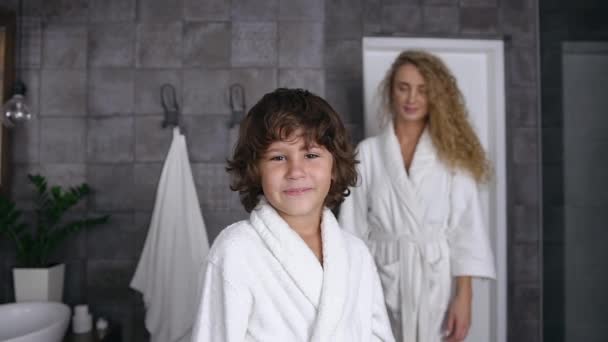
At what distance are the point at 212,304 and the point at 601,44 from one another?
1.17m

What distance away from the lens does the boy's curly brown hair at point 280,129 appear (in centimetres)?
92

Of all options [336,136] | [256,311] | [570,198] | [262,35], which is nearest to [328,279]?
[256,311]

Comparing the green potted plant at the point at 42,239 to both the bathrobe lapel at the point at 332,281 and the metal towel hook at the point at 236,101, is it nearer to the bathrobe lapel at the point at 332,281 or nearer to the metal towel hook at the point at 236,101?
the metal towel hook at the point at 236,101

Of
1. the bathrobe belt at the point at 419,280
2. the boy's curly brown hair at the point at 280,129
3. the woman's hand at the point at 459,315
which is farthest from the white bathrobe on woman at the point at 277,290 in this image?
the woman's hand at the point at 459,315

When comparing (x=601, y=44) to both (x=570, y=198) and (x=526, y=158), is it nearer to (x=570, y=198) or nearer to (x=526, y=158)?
(x=570, y=198)

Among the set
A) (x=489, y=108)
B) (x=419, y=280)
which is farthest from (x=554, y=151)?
(x=489, y=108)

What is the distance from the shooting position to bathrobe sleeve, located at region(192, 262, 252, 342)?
0.82m

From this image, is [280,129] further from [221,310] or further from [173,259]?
[173,259]

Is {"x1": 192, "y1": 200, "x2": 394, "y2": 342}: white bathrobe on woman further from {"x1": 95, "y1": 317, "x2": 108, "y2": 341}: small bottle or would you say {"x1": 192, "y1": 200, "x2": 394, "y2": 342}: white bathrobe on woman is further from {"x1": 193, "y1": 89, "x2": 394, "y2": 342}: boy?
{"x1": 95, "y1": 317, "x2": 108, "y2": 341}: small bottle

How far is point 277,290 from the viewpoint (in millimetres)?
873

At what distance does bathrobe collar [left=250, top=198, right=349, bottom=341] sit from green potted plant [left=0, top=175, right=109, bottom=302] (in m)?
1.04

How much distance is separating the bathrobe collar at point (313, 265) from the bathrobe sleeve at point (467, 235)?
68 centimetres

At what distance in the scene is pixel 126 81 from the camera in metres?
1.78

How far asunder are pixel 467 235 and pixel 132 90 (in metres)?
1.44
